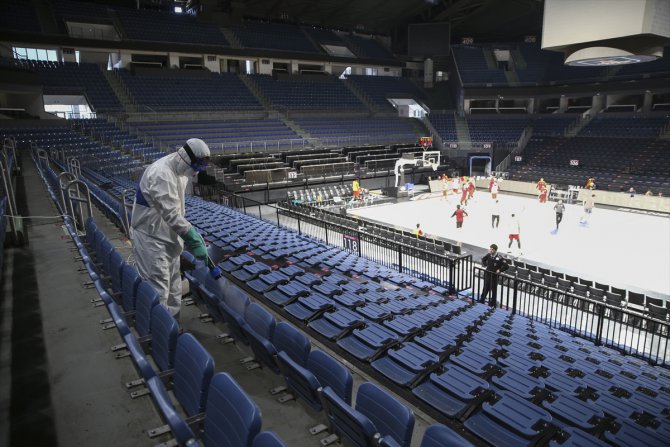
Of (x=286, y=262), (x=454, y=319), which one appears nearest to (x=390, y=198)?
(x=286, y=262)

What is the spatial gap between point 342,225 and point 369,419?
11.2 meters

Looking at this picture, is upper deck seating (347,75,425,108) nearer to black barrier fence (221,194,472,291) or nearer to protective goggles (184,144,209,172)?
black barrier fence (221,194,472,291)

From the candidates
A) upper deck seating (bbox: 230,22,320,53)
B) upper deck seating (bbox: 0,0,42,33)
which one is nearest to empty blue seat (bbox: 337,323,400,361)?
upper deck seating (bbox: 0,0,42,33)

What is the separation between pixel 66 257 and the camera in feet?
20.8

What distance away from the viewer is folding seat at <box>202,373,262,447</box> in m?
2.14

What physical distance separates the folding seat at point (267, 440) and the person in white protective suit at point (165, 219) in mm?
2256

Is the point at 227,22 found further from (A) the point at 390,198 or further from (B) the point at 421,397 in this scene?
(B) the point at 421,397

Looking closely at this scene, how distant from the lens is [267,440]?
6.51ft

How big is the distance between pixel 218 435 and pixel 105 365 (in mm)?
1777

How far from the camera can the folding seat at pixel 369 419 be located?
2.70 metres

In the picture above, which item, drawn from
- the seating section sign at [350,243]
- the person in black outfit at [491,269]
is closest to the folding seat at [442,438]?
the person in black outfit at [491,269]

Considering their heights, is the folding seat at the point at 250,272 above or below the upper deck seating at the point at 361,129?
below

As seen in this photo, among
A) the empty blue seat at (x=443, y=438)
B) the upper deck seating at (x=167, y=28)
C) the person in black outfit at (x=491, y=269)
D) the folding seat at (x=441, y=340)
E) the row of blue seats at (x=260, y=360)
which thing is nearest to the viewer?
the empty blue seat at (x=443, y=438)

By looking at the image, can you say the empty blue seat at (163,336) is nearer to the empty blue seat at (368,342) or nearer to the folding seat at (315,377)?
the folding seat at (315,377)
